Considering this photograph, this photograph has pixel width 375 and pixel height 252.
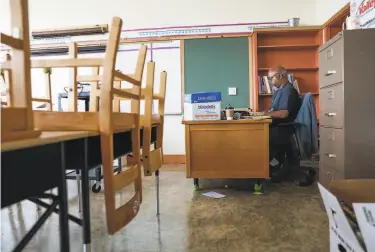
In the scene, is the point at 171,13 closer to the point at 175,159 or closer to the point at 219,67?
the point at 219,67

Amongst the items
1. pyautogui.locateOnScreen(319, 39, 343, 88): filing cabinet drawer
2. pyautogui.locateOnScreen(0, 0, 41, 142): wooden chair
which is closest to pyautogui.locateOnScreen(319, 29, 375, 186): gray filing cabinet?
pyautogui.locateOnScreen(319, 39, 343, 88): filing cabinet drawer

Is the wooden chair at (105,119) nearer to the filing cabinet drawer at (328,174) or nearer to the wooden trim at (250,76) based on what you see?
the filing cabinet drawer at (328,174)

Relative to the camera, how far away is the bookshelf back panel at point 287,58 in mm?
4336

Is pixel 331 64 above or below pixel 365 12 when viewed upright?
below

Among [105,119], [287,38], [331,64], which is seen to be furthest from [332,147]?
[287,38]

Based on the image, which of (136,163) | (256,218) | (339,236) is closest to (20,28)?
(136,163)

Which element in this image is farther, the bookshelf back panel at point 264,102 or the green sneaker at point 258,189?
the bookshelf back panel at point 264,102

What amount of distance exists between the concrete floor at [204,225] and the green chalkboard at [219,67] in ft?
6.33

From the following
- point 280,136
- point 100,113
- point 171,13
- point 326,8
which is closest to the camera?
point 100,113

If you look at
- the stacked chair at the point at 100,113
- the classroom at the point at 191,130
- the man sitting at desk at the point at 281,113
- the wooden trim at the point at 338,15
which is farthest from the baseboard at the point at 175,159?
the wooden trim at the point at 338,15

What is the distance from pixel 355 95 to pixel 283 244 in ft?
3.40

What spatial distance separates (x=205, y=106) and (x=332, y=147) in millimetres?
1116

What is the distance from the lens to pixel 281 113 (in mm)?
3191

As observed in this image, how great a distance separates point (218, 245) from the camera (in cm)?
168
